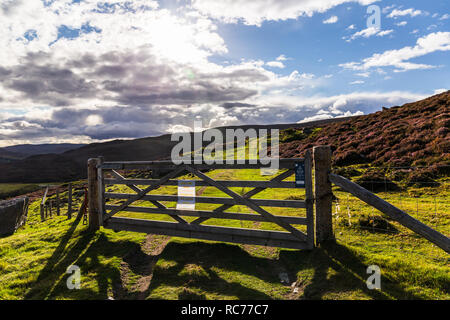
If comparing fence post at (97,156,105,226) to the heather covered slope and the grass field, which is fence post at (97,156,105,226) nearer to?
the grass field

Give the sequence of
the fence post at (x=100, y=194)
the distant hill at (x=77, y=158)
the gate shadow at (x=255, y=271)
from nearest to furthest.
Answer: the gate shadow at (x=255, y=271)
the fence post at (x=100, y=194)
the distant hill at (x=77, y=158)

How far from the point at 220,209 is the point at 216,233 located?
71cm

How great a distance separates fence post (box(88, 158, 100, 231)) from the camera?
31.3ft

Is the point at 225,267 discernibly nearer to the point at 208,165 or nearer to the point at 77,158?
the point at 208,165

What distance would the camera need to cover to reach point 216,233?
7.44 m

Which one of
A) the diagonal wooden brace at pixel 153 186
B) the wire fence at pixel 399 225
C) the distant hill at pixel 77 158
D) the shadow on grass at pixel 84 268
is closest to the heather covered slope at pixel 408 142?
the wire fence at pixel 399 225

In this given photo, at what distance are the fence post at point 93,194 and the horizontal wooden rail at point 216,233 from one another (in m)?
0.81

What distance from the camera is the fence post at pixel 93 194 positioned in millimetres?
9547

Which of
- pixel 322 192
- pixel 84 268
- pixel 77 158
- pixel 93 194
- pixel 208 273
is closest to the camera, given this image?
pixel 208 273

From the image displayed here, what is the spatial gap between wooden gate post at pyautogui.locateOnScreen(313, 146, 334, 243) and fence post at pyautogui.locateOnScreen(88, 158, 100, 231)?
7.91 m

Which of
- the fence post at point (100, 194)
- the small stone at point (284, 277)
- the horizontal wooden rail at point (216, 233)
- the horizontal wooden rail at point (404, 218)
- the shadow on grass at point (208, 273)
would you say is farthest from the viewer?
the fence post at point (100, 194)

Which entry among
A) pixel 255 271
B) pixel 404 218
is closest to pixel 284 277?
pixel 255 271

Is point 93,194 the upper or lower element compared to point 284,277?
upper

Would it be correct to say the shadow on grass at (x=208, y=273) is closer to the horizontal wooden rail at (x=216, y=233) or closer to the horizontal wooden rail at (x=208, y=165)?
the horizontal wooden rail at (x=216, y=233)
